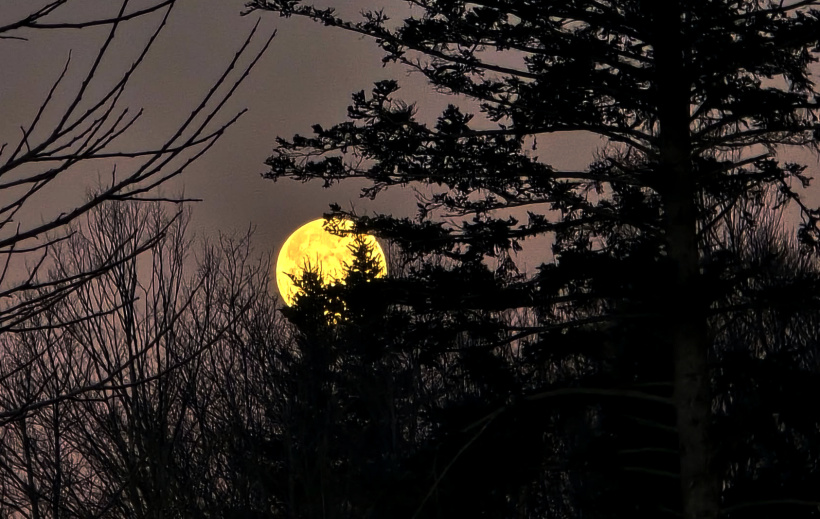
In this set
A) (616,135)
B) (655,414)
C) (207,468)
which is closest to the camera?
(616,135)

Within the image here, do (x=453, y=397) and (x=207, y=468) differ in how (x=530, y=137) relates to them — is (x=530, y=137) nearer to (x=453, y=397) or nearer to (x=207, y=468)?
(x=207, y=468)

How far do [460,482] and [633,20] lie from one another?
550cm

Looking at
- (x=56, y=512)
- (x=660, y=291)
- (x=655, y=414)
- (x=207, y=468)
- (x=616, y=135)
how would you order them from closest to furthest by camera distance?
(x=56, y=512), (x=660, y=291), (x=616, y=135), (x=655, y=414), (x=207, y=468)

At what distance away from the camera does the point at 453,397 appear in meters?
25.9

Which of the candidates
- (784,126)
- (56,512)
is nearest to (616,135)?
(784,126)

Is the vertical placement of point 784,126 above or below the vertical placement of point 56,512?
above

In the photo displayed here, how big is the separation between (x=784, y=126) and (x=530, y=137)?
2.80 meters

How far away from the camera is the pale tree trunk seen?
1108cm

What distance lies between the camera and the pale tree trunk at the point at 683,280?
1108 centimetres

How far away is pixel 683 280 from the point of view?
36.7ft

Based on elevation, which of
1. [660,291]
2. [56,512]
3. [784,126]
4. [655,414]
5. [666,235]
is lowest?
[56,512]

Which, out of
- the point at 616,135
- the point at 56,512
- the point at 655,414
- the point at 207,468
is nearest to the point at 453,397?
the point at 207,468

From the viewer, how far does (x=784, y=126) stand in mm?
11773

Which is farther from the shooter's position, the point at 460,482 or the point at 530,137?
the point at 530,137
